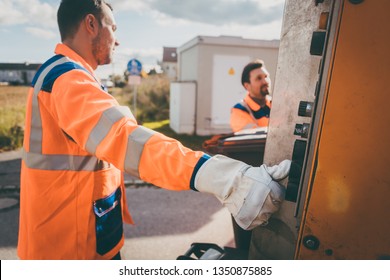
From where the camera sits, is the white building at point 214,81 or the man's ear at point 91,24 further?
the white building at point 214,81

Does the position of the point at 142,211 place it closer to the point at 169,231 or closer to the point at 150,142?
the point at 169,231

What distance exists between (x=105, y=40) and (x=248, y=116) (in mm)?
2114

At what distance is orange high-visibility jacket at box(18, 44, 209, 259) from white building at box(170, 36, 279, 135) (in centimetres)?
728

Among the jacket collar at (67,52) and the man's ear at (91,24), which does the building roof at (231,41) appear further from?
the jacket collar at (67,52)

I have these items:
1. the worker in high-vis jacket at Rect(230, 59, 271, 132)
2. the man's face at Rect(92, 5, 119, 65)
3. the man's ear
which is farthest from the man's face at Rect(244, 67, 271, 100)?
the man's ear

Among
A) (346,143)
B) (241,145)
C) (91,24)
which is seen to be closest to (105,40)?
(91,24)

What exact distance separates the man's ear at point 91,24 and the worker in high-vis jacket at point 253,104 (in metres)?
2.12

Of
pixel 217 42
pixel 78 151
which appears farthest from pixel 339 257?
pixel 217 42

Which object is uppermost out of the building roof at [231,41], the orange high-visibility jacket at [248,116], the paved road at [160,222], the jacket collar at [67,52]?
the building roof at [231,41]

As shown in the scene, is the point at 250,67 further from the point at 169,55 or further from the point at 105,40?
the point at 169,55

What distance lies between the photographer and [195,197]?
180 inches

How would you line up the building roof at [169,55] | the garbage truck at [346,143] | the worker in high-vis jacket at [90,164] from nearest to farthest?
the garbage truck at [346,143] < the worker in high-vis jacket at [90,164] < the building roof at [169,55]

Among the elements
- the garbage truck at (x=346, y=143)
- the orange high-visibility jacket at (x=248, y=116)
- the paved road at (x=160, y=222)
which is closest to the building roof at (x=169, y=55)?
the paved road at (x=160, y=222)

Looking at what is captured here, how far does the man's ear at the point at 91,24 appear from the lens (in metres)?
1.45
